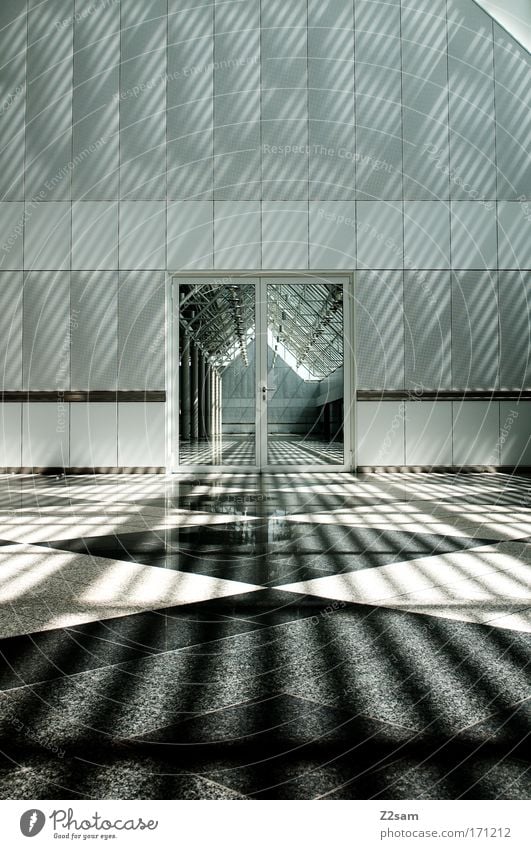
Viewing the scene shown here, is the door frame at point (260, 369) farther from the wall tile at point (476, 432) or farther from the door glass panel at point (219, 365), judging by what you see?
the wall tile at point (476, 432)

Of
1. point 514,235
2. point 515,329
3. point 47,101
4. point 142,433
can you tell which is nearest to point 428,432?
point 515,329

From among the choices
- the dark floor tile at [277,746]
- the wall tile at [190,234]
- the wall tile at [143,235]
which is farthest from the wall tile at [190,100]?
the dark floor tile at [277,746]

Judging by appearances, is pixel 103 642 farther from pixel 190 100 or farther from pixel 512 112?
pixel 512 112

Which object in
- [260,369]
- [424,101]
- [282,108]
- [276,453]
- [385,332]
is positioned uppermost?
[424,101]

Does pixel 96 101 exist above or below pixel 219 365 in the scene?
above

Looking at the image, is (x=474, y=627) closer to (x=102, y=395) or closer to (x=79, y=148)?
(x=102, y=395)

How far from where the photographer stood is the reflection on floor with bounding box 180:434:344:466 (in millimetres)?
7418

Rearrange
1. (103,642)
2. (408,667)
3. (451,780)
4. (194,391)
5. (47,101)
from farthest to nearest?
(194,391) < (47,101) < (103,642) < (408,667) < (451,780)

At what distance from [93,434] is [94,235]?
2249 mm

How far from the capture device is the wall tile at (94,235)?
746 cm

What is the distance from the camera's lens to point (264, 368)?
290 inches

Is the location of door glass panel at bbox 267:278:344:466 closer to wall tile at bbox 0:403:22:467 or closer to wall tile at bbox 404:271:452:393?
wall tile at bbox 404:271:452:393

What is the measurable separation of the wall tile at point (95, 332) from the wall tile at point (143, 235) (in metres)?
0.29

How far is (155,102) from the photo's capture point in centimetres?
747
